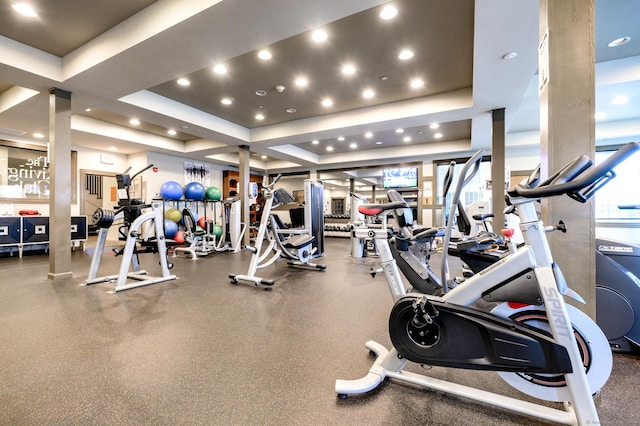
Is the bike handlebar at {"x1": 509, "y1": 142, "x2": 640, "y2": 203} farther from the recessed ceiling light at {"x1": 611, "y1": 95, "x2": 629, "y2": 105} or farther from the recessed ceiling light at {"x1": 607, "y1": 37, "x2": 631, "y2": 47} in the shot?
the recessed ceiling light at {"x1": 611, "y1": 95, "x2": 629, "y2": 105}

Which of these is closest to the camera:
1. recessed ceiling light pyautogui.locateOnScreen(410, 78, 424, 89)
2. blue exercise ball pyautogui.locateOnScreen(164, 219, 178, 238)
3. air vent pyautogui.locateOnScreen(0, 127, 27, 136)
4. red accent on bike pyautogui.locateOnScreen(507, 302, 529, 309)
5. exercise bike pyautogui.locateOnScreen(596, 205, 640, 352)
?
red accent on bike pyautogui.locateOnScreen(507, 302, 529, 309)

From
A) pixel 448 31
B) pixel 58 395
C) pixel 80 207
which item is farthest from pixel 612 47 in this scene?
pixel 80 207

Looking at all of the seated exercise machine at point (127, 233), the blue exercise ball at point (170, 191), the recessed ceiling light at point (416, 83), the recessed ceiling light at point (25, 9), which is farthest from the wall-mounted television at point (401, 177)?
the recessed ceiling light at point (25, 9)

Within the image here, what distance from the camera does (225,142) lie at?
7543mm

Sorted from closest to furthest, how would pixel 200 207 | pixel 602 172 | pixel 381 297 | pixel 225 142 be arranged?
pixel 602 172, pixel 381 297, pixel 225 142, pixel 200 207

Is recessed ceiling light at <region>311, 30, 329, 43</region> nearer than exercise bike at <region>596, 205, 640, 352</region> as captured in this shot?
No

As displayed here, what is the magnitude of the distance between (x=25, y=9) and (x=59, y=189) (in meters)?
2.28

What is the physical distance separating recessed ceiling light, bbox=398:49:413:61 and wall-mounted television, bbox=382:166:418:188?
6335mm

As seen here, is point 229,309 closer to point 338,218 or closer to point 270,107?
point 270,107

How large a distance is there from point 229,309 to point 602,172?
2892mm

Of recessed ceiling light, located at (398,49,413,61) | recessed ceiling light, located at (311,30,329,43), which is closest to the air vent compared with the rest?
recessed ceiling light, located at (311,30,329,43)

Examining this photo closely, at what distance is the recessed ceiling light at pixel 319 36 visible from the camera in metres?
3.48

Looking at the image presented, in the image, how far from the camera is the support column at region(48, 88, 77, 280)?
4105 millimetres

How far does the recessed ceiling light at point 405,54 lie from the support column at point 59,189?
17.0 feet
